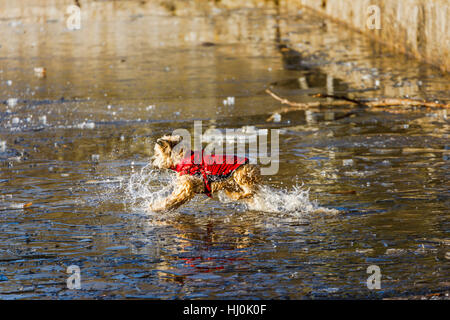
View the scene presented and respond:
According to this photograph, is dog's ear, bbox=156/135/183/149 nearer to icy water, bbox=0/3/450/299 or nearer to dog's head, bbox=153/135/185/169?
dog's head, bbox=153/135/185/169

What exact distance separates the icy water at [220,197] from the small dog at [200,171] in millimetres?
348

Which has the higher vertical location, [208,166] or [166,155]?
[166,155]

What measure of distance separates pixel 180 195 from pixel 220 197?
0.87 meters

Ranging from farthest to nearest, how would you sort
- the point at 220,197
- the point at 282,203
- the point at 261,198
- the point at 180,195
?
the point at 220,197 < the point at 282,203 < the point at 261,198 < the point at 180,195

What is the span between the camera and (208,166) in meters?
6.98

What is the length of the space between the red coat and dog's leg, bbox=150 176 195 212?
0.08 m

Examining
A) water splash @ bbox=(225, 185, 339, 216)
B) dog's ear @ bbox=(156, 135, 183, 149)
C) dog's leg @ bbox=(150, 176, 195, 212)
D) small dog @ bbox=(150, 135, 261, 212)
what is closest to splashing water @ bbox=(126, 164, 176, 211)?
dog's leg @ bbox=(150, 176, 195, 212)

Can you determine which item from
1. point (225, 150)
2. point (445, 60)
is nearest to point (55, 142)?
point (225, 150)

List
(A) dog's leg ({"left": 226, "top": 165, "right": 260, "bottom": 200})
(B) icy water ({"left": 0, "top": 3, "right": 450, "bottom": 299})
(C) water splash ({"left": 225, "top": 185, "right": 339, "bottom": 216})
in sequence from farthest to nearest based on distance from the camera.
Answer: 1. (C) water splash ({"left": 225, "top": 185, "right": 339, "bottom": 216})
2. (A) dog's leg ({"left": 226, "top": 165, "right": 260, "bottom": 200})
3. (B) icy water ({"left": 0, "top": 3, "right": 450, "bottom": 299})

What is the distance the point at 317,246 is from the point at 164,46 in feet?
45.9

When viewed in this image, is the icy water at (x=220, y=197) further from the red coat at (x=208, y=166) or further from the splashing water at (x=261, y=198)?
the red coat at (x=208, y=166)

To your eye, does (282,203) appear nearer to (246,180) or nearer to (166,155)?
(246,180)

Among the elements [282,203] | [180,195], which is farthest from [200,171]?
[282,203]

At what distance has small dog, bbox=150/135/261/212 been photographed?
693 cm
